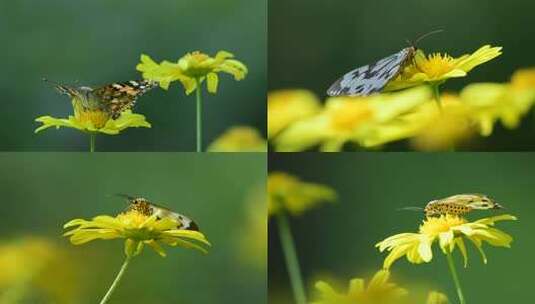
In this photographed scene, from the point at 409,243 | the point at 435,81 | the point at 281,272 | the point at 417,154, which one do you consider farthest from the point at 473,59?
the point at 281,272

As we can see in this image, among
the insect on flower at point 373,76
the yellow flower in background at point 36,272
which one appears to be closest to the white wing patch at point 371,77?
the insect on flower at point 373,76

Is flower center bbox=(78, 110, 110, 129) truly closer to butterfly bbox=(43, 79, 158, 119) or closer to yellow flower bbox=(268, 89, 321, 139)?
butterfly bbox=(43, 79, 158, 119)

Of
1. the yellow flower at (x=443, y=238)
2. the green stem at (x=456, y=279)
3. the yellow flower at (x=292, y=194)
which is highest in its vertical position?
the yellow flower at (x=292, y=194)

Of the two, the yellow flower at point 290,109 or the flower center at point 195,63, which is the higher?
the flower center at point 195,63

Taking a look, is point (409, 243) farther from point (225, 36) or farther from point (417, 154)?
point (225, 36)

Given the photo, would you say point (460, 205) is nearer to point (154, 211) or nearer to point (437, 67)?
point (437, 67)

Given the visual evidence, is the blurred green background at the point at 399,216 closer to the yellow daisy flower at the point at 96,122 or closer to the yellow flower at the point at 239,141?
the yellow flower at the point at 239,141
